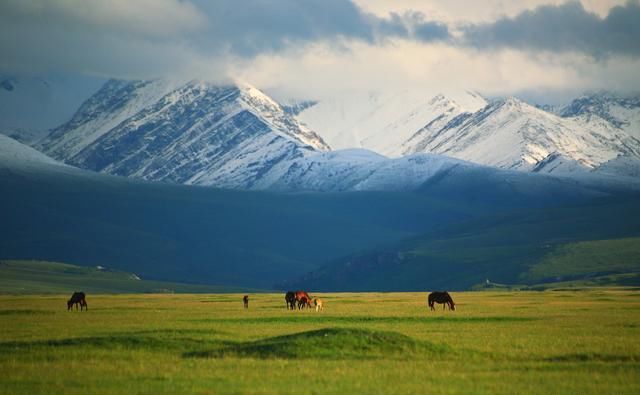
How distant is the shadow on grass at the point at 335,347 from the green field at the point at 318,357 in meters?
0.06

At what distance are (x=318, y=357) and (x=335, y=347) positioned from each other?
77.3 inches

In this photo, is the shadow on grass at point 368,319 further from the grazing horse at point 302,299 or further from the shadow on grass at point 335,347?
the shadow on grass at point 335,347

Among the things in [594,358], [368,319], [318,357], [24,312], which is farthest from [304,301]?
[594,358]

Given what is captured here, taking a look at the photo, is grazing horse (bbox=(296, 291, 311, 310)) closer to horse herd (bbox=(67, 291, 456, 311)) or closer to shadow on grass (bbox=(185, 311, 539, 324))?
horse herd (bbox=(67, 291, 456, 311))

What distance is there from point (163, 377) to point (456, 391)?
1243 centimetres

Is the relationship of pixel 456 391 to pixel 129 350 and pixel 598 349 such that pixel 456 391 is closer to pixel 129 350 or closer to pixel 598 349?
pixel 598 349

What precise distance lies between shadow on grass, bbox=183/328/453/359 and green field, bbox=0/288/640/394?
6 cm

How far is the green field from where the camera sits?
47.5 meters

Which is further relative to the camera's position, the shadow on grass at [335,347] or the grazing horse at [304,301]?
the grazing horse at [304,301]

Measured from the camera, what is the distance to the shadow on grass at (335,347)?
57562mm

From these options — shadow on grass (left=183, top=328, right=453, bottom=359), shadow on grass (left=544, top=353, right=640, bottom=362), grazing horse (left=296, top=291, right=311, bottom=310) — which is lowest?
shadow on grass (left=544, top=353, right=640, bottom=362)

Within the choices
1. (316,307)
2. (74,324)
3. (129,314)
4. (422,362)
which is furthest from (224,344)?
(316,307)

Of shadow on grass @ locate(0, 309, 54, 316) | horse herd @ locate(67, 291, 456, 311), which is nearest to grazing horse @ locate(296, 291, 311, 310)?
horse herd @ locate(67, 291, 456, 311)

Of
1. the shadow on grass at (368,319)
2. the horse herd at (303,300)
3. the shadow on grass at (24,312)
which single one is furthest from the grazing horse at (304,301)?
the shadow on grass at (24,312)
